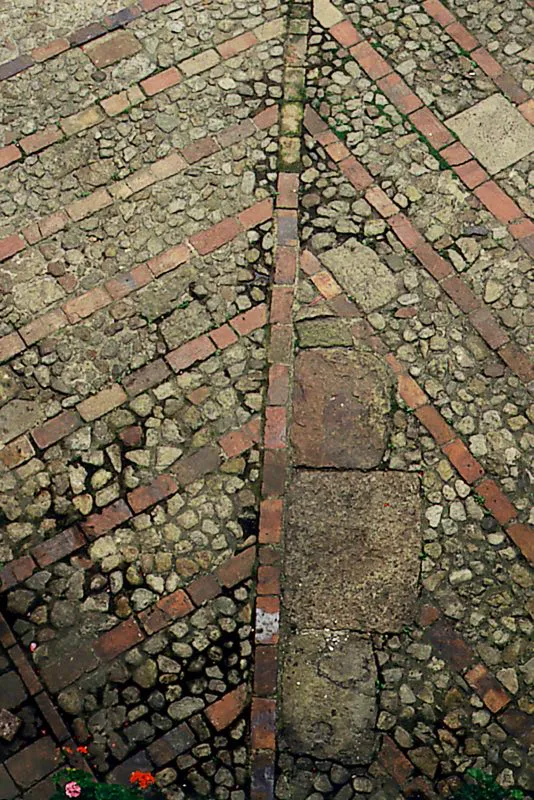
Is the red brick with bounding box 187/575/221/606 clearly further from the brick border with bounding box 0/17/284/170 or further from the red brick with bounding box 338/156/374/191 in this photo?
the brick border with bounding box 0/17/284/170

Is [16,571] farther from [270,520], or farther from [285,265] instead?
[285,265]

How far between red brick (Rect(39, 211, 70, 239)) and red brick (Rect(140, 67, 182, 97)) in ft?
3.24

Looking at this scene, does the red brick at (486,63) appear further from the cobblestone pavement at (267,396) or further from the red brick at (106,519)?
the red brick at (106,519)

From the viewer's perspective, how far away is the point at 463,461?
564cm

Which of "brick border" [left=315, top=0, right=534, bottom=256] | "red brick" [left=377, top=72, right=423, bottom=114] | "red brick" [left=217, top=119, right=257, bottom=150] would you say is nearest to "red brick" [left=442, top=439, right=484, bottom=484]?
"brick border" [left=315, top=0, right=534, bottom=256]

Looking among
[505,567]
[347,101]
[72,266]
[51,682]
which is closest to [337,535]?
[505,567]

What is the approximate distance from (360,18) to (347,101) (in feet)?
2.12

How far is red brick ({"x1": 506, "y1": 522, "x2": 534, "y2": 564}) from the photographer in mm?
5473

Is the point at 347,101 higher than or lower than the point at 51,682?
higher

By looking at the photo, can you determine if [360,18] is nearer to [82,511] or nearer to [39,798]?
[82,511]

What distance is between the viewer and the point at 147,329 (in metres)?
5.96

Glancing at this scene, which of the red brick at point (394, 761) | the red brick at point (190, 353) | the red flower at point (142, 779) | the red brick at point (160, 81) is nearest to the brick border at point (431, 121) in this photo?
the red brick at point (160, 81)

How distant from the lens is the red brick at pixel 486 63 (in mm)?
6582

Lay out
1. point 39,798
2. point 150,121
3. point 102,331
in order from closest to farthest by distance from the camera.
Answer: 1. point 39,798
2. point 102,331
3. point 150,121
